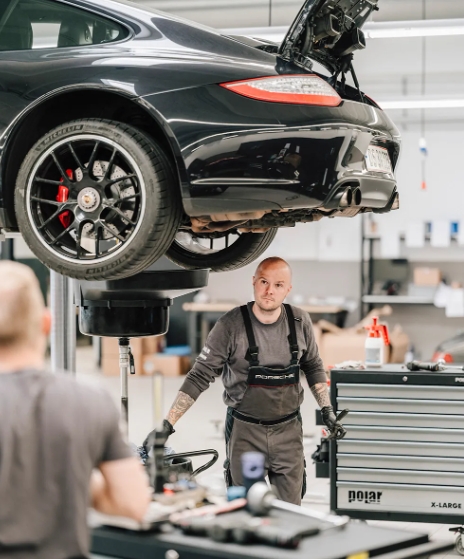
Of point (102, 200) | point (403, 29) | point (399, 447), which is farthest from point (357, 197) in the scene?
point (403, 29)

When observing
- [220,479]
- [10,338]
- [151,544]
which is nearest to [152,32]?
[10,338]

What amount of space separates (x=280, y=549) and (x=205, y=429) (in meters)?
6.26

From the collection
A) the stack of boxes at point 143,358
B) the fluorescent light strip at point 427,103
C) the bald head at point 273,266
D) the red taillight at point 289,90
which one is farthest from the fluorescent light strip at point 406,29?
the stack of boxes at point 143,358

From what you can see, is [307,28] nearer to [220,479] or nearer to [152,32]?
[152,32]

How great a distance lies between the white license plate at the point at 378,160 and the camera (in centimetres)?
320

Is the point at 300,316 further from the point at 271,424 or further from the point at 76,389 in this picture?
the point at 76,389

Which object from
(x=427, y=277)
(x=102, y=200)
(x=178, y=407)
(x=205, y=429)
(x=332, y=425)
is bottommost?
(x=205, y=429)

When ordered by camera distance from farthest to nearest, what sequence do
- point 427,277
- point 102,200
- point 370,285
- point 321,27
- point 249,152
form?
point 370,285 < point 427,277 < point 321,27 < point 102,200 < point 249,152

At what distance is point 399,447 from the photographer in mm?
4602

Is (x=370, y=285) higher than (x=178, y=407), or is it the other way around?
(x=370, y=285)

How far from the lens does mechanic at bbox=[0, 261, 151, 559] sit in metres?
1.83

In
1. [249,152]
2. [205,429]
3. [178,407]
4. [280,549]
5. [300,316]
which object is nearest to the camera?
[280,549]

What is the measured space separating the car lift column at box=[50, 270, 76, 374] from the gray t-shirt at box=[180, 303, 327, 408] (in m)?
1.10

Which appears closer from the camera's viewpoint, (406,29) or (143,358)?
(406,29)
